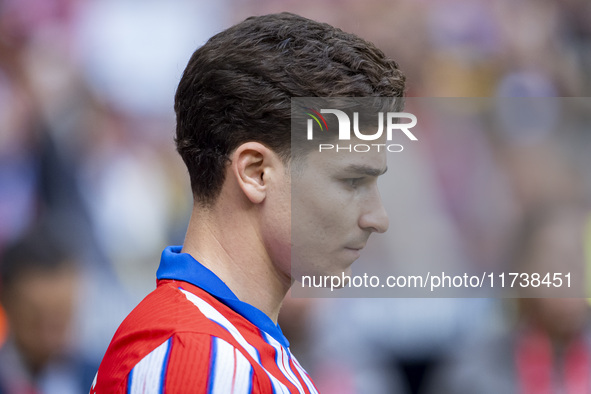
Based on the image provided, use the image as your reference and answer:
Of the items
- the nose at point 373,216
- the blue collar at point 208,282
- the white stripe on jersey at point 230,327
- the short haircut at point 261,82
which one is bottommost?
the white stripe on jersey at point 230,327

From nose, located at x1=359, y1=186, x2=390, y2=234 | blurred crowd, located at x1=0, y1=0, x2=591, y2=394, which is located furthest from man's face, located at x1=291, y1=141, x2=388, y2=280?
blurred crowd, located at x1=0, y1=0, x2=591, y2=394

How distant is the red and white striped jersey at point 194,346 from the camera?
104 cm

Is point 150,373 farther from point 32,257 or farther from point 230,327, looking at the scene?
point 32,257

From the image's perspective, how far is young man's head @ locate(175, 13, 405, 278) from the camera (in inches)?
49.0

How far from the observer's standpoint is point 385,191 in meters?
3.21

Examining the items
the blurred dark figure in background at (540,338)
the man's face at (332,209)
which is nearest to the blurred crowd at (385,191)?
the blurred dark figure in background at (540,338)

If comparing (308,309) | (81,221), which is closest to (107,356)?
(308,309)

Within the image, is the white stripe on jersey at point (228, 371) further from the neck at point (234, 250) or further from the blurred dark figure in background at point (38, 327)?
the blurred dark figure in background at point (38, 327)

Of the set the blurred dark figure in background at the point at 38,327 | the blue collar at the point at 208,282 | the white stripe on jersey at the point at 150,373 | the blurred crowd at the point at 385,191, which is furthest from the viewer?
the blurred crowd at the point at 385,191

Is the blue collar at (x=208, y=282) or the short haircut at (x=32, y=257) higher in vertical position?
the short haircut at (x=32, y=257)

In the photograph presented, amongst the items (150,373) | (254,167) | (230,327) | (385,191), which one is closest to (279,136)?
(254,167)

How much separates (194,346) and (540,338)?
2.32m

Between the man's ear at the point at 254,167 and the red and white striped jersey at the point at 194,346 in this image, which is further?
the man's ear at the point at 254,167

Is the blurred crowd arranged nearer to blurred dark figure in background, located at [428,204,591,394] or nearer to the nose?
blurred dark figure in background, located at [428,204,591,394]
